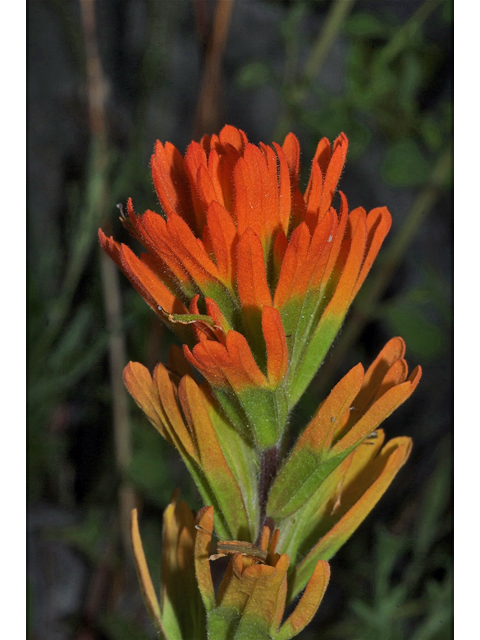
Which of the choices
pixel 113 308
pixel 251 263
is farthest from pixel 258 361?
pixel 113 308

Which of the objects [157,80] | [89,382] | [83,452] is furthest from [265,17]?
[83,452]

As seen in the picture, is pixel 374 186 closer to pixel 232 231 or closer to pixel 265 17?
pixel 265 17

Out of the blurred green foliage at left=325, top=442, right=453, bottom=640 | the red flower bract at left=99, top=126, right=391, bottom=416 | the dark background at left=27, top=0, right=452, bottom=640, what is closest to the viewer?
the red flower bract at left=99, top=126, right=391, bottom=416

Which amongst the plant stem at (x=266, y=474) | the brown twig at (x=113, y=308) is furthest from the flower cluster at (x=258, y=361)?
the brown twig at (x=113, y=308)

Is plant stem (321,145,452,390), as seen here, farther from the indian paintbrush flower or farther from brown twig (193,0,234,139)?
the indian paintbrush flower

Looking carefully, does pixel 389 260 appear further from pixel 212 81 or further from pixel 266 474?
pixel 266 474

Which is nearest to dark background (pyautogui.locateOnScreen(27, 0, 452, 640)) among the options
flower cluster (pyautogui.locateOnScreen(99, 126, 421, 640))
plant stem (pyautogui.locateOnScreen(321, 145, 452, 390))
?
plant stem (pyautogui.locateOnScreen(321, 145, 452, 390))
